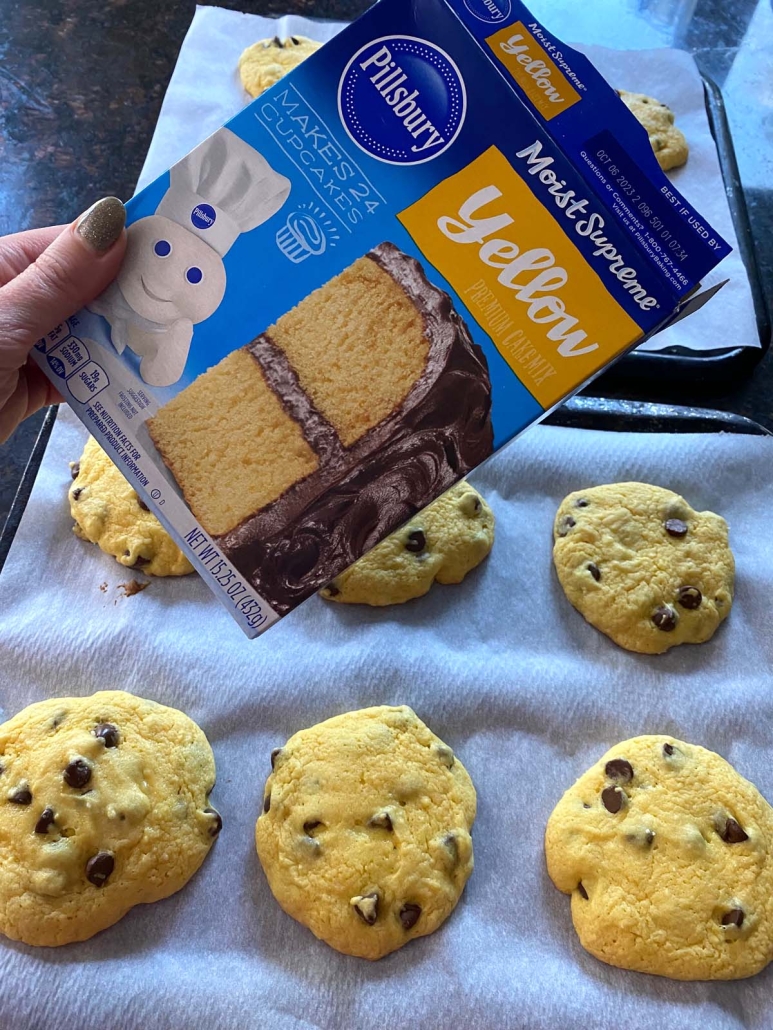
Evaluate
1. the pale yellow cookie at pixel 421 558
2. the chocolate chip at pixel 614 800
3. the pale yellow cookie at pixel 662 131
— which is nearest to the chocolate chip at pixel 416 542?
the pale yellow cookie at pixel 421 558

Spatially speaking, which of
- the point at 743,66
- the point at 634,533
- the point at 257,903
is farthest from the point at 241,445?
the point at 743,66

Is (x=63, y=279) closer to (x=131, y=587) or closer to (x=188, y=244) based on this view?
(x=188, y=244)

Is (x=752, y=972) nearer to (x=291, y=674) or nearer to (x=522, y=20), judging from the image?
(x=291, y=674)

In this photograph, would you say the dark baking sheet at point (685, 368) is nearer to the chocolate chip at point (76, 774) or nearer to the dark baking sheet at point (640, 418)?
the dark baking sheet at point (640, 418)

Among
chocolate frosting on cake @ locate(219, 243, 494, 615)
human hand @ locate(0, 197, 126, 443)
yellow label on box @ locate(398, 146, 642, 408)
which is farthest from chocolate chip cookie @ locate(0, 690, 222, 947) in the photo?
yellow label on box @ locate(398, 146, 642, 408)

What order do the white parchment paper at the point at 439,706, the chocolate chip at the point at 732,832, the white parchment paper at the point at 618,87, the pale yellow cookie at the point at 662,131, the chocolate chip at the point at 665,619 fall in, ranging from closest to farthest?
the white parchment paper at the point at 439,706, the chocolate chip at the point at 732,832, the chocolate chip at the point at 665,619, the white parchment paper at the point at 618,87, the pale yellow cookie at the point at 662,131

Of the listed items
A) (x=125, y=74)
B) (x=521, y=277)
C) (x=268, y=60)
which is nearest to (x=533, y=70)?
(x=521, y=277)

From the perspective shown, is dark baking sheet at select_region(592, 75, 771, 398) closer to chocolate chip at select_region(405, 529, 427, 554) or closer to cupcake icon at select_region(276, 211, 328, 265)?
chocolate chip at select_region(405, 529, 427, 554)
